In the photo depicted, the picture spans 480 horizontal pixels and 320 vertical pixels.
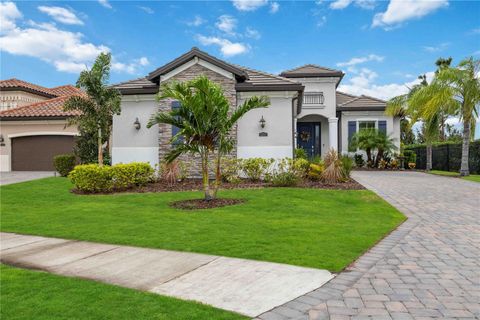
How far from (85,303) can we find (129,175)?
10.9 metres

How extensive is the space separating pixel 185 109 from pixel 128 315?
779 centimetres

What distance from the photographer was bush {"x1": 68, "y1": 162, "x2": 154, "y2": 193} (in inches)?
537

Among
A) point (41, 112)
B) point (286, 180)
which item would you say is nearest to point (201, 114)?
point (286, 180)

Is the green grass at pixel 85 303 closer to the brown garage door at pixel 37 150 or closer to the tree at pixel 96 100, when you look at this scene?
the tree at pixel 96 100

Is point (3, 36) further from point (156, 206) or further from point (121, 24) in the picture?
point (156, 206)

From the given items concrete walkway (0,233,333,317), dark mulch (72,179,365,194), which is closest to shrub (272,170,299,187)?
dark mulch (72,179,365,194)

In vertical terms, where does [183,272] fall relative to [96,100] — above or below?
below

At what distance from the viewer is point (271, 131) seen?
17.1m

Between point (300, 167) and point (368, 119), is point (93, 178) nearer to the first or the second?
point (300, 167)

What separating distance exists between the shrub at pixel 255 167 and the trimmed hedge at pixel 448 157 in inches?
543

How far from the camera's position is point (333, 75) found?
1024 inches

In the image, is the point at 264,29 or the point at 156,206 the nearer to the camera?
the point at 156,206

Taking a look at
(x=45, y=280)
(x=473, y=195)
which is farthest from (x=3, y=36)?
(x=473, y=195)

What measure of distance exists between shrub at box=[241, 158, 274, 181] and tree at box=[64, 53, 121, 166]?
19.4 ft
